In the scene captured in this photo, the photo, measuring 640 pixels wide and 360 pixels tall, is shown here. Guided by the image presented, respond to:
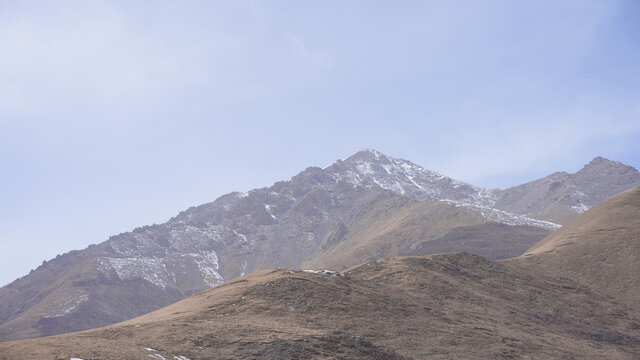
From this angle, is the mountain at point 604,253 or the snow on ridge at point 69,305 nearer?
the mountain at point 604,253

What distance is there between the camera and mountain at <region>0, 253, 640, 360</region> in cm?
2138

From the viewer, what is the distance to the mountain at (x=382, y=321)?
70.1 feet

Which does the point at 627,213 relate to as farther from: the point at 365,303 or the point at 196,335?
the point at 196,335

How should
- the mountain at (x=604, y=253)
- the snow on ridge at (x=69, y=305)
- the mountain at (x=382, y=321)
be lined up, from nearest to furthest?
the mountain at (x=382, y=321)
the mountain at (x=604, y=253)
the snow on ridge at (x=69, y=305)

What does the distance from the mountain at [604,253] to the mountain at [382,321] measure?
3166 mm

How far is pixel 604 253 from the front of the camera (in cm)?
5506

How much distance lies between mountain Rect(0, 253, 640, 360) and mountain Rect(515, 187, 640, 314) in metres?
3.17

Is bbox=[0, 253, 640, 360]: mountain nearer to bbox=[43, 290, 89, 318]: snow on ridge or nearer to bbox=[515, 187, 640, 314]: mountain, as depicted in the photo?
bbox=[515, 187, 640, 314]: mountain

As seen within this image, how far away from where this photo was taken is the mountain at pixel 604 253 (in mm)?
49938

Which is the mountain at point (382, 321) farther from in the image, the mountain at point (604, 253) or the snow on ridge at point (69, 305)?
the snow on ridge at point (69, 305)

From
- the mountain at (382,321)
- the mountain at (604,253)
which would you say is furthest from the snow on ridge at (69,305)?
the mountain at (604,253)

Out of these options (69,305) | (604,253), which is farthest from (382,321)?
(69,305)

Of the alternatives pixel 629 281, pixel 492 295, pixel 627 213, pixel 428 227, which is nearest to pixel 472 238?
pixel 428 227

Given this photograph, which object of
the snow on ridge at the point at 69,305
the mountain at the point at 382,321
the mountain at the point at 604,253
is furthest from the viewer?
the snow on ridge at the point at 69,305
